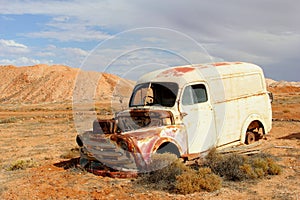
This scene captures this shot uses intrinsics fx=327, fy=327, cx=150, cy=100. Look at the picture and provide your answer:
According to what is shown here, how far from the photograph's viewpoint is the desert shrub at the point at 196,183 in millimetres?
6758

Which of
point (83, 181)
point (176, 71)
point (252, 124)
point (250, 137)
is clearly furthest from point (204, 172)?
point (252, 124)

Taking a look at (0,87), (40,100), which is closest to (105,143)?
(40,100)

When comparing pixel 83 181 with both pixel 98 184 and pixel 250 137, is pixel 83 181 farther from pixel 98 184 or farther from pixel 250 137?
pixel 250 137

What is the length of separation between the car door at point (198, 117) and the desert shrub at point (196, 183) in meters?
1.32

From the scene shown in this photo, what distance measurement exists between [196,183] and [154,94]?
129 inches

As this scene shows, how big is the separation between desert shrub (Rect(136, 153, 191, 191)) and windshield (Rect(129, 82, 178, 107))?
5.38 ft

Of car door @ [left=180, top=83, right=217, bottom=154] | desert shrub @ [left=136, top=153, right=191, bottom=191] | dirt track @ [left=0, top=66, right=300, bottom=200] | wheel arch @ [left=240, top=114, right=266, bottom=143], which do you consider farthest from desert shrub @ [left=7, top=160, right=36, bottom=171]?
wheel arch @ [left=240, top=114, right=266, bottom=143]

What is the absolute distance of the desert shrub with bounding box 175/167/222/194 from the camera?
676cm

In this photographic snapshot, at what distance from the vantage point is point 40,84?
8106 centimetres

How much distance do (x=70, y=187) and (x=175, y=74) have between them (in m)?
4.01

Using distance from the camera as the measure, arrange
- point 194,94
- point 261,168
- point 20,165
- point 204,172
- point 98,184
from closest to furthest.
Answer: point 204,172, point 98,184, point 261,168, point 194,94, point 20,165

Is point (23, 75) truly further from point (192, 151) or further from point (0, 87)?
point (192, 151)

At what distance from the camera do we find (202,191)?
6.86 metres

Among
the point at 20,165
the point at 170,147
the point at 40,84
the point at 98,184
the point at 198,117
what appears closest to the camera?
the point at 98,184
